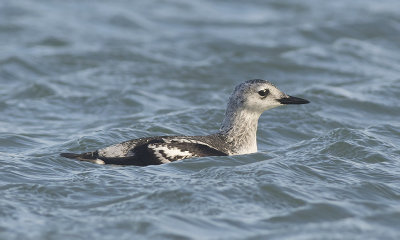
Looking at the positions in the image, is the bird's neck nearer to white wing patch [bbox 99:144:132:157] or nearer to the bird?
the bird

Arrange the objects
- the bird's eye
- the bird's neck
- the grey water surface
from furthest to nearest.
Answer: the bird's eye < the bird's neck < the grey water surface

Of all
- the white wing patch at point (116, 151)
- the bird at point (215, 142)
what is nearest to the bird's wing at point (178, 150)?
the bird at point (215, 142)

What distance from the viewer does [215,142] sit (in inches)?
384

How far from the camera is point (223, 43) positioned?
1873cm

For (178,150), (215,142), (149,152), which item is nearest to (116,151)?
(149,152)

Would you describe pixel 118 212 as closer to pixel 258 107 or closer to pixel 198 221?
pixel 198 221

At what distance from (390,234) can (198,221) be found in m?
1.86

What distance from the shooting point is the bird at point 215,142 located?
9.09m

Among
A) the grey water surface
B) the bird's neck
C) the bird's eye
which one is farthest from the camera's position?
the bird's eye

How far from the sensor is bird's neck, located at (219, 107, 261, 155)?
10000mm

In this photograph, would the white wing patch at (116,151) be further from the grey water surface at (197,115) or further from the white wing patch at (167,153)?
the white wing patch at (167,153)

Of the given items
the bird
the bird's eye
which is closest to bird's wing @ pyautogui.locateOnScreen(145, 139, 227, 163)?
the bird

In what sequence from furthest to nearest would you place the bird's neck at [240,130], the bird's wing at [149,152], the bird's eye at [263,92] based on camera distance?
the bird's eye at [263,92] < the bird's neck at [240,130] < the bird's wing at [149,152]

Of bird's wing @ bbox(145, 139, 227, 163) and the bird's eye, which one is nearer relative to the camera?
bird's wing @ bbox(145, 139, 227, 163)
